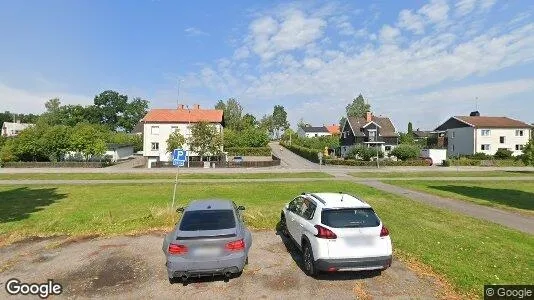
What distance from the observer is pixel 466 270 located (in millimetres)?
8289

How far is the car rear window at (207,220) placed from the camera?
7.96 metres

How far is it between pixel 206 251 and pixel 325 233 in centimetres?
267

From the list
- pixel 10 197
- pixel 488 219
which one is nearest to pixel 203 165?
pixel 10 197

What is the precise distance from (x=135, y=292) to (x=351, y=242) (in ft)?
16.0

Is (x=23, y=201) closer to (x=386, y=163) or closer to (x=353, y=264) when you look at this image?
(x=353, y=264)

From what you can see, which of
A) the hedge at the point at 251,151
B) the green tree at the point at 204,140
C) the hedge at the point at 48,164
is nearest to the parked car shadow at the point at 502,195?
the green tree at the point at 204,140

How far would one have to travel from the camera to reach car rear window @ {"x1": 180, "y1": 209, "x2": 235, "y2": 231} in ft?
26.1

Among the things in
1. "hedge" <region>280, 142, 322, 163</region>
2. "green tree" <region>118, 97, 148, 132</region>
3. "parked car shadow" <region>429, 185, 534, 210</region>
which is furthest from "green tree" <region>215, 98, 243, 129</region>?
"parked car shadow" <region>429, 185, 534, 210</region>

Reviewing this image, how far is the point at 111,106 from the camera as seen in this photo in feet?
436

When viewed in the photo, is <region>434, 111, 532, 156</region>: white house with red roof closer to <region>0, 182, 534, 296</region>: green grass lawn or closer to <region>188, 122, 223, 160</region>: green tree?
<region>188, 122, 223, 160</region>: green tree

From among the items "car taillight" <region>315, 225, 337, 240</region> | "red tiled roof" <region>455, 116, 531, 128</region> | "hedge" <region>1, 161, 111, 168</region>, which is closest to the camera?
"car taillight" <region>315, 225, 337, 240</region>

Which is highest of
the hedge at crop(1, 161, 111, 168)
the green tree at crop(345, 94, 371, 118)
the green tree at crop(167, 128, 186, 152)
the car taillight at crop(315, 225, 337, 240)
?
the green tree at crop(345, 94, 371, 118)

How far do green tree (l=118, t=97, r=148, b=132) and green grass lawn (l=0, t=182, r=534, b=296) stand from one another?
379ft

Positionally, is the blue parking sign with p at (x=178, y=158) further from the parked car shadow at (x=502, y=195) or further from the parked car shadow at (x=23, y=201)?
the parked car shadow at (x=502, y=195)
